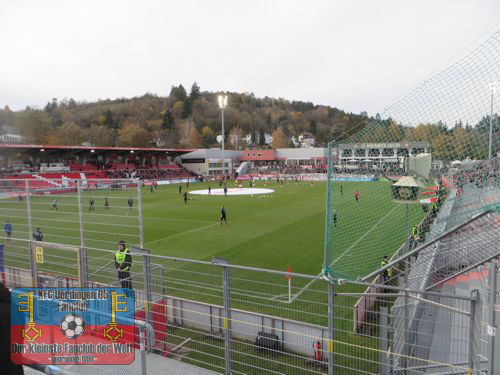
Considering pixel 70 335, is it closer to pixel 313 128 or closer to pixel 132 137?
pixel 132 137

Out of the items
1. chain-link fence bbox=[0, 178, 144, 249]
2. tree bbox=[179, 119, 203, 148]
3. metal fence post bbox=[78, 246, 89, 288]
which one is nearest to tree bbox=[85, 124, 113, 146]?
tree bbox=[179, 119, 203, 148]

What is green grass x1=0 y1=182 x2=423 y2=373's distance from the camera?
8.90m

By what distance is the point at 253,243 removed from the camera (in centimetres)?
1788

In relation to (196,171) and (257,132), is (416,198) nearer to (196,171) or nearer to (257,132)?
(196,171)

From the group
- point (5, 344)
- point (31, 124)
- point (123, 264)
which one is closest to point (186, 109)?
point (31, 124)

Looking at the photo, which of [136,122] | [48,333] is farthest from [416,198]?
[136,122]

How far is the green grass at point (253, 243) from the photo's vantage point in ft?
29.2

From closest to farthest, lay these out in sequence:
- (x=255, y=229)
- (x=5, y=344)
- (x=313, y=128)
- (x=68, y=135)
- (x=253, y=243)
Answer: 1. (x=5, y=344)
2. (x=253, y=243)
3. (x=255, y=229)
4. (x=68, y=135)
5. (x=313, y=128)

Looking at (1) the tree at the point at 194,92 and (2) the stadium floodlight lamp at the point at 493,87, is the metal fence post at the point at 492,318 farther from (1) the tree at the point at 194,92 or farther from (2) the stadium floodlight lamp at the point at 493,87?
(1) the tree at the point at 194,92

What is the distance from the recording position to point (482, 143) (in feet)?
15.3

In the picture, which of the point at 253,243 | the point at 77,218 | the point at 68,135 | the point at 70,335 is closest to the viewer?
the point at 70,335

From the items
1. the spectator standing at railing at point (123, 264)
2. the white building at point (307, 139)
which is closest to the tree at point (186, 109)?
the white building at point (307, 139)

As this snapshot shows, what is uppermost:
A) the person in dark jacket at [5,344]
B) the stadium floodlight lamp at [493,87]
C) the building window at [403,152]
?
the stadium floodlight lamp at [493,87]

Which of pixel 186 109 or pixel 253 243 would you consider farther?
pixel 186 109
